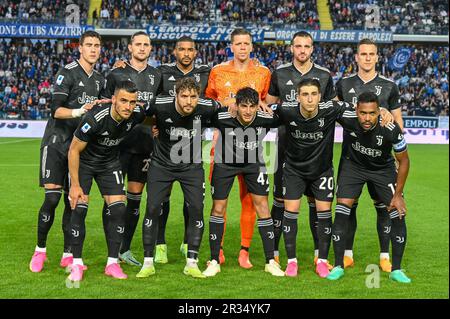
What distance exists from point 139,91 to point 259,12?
29.3 metres

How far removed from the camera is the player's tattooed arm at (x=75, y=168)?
618 centimetres

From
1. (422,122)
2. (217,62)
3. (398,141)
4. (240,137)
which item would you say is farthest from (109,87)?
(217,62)

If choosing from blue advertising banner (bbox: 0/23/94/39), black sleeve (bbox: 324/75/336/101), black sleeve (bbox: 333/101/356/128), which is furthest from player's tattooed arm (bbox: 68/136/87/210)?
blue advertising banner (bbox: 0/23/94/39)

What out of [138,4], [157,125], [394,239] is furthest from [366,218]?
[138,4]

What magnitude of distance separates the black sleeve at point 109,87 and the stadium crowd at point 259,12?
27.2m

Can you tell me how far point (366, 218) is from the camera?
33.8ft

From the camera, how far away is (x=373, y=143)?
643 cm

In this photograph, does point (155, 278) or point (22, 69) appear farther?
point (22, 69)

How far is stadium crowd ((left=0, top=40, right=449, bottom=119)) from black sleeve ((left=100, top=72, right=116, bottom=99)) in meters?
23.8

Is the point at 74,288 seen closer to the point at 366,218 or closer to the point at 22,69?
the point at 366,218

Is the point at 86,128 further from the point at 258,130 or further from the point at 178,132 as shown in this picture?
the point at 258,130

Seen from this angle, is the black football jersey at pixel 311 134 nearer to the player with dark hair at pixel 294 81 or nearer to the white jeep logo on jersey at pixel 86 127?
the player with dark hair at pixel 294 81

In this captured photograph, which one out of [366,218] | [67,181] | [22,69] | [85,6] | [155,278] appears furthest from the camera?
[85,6]
